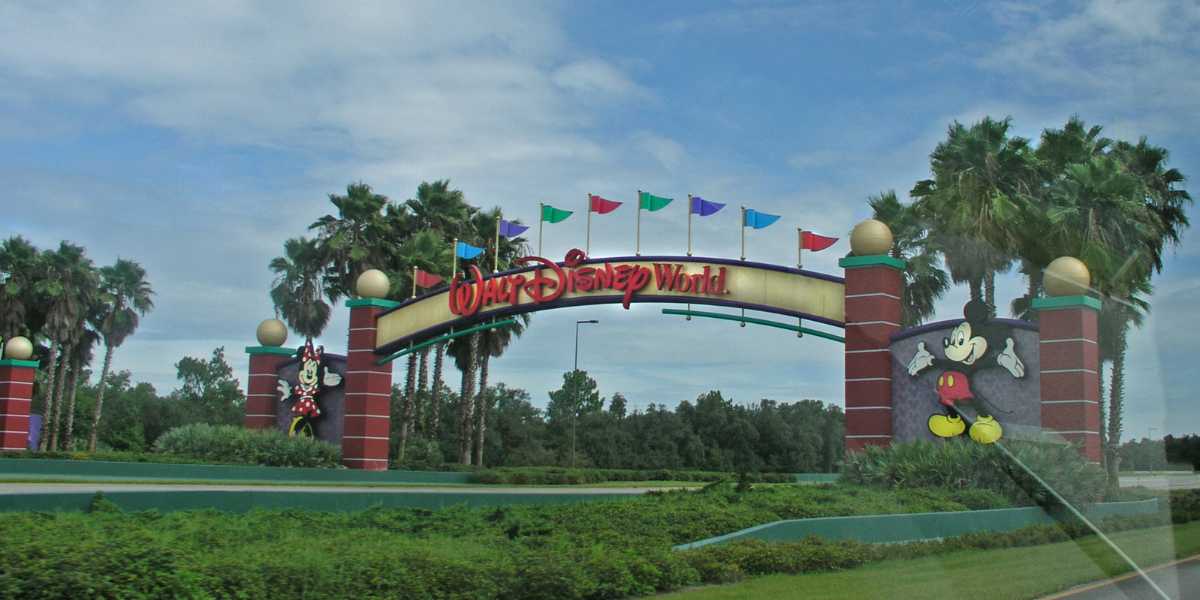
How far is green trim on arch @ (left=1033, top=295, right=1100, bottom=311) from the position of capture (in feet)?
89.7

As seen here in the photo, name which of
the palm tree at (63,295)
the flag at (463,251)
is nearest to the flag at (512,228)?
the flag at (463,251)

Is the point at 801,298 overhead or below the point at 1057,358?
overhead

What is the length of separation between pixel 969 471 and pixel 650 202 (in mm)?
14691

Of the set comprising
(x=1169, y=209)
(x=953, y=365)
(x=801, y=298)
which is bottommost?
(x=953, y=365)

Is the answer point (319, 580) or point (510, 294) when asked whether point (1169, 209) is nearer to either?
point (510, 294)

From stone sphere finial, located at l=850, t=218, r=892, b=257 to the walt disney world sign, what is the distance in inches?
57.3

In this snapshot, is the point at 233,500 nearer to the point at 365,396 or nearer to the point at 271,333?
the point at 365,396

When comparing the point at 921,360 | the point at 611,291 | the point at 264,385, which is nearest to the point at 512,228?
the point at 611,291

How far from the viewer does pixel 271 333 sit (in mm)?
44344

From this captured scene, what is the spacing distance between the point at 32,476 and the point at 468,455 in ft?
70.4

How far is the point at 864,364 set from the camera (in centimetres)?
3078

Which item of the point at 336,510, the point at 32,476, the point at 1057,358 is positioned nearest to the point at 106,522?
the point at 336,510

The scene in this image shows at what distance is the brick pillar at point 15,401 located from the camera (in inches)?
2052

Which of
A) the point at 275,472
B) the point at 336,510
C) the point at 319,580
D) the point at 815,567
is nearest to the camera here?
the point at 319,580
